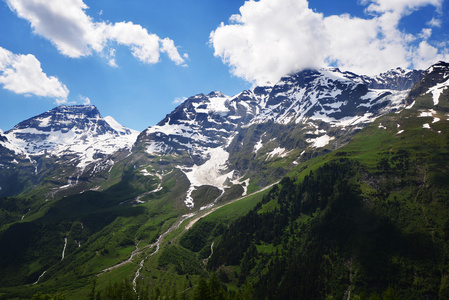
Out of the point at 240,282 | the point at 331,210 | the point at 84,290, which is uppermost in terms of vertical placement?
the point at 331,210

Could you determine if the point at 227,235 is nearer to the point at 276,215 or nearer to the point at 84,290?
the point at 276,215

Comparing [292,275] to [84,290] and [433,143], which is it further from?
[433,143]

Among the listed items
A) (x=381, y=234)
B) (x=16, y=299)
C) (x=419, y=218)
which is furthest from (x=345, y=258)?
(x=16, y=299)

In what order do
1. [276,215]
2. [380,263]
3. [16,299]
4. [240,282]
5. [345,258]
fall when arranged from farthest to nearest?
[276,215], [16,299], [240,282], [345,258], [380,263]

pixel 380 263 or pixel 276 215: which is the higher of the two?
pixel 276 215

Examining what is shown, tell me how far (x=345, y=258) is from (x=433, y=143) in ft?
423

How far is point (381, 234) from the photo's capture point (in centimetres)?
13938

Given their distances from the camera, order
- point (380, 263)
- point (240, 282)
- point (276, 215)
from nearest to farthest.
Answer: point (380, 263), point (240, 282), point (276, 215)

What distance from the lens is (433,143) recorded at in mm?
193500

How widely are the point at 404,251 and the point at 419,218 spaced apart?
24.8 meters

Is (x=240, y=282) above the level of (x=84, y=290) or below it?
below

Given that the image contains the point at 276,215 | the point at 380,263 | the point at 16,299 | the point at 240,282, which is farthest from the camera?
the point at 276,215

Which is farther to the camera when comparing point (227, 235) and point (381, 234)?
point (227, 235)

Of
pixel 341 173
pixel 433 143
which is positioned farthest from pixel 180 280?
pixel 433 143
